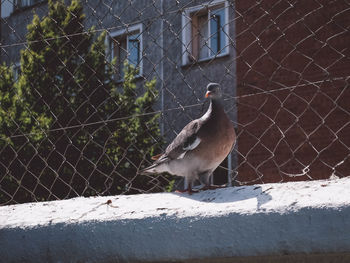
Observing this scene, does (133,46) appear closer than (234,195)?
No

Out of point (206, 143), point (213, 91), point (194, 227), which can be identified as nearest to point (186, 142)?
point (206, 143)

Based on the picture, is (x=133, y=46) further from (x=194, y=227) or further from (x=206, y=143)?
(x=194, y=227)

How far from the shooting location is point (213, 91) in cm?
176

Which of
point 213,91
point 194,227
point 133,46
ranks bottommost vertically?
point 194,227

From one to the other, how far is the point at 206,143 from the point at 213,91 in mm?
235

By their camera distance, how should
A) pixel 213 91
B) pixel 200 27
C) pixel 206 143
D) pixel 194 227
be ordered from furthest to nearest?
pixel 200 27 → pixel 213 91 → pixel 206 143 → pixel 194 227

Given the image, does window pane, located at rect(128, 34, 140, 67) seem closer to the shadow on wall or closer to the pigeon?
the pigeon

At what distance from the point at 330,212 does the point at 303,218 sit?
56mm

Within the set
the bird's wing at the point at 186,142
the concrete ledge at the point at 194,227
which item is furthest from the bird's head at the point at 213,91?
the concrete ledge at the point at 194,227

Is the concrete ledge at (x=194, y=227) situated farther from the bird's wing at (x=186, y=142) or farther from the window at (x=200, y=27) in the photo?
the window at (x=200, y=27)

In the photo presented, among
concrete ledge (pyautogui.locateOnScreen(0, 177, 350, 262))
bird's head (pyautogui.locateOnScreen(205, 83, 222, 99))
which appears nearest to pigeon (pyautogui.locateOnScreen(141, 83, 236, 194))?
bird's head (pyautogui.locateOnScreen(205, 83, 222, 99))

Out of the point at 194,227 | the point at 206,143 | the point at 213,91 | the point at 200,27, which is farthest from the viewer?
the point at 200,27

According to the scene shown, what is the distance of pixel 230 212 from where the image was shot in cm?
110

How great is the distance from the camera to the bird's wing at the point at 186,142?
5.45ft
